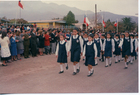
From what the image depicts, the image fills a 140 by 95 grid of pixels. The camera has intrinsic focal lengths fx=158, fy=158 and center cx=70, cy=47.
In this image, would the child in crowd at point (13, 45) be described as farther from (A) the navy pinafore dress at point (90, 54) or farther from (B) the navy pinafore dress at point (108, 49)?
(B) the navy pinafore dress at point (108, 49)

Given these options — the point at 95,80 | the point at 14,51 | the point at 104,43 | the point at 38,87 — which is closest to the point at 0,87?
the point at 38,87

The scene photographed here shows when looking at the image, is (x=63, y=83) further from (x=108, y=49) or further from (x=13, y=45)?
(x=13, y=45)

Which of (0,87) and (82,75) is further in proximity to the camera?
(82,75)

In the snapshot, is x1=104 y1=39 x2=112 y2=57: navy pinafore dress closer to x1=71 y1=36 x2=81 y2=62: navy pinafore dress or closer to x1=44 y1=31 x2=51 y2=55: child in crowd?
x1=71 y1=36 x2=81 y2=62: navy pinafore dress

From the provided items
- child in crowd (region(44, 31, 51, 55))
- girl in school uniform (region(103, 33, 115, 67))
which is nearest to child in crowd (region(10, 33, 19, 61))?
child in crowd (region(44, 31, 51, 55))

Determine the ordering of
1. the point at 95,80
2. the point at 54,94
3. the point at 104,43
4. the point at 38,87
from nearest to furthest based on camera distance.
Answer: the point at 54,94 < the point at 38,87 < the point at 95,80 < the point at 104,43

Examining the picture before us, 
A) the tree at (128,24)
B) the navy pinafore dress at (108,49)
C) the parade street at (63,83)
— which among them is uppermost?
the tree at (128,24)

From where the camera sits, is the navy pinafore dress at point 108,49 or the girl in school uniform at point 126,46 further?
the navy pinafore dress at point 108,49

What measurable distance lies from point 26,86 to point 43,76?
1296 mm

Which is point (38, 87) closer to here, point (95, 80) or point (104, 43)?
point (95, 80)

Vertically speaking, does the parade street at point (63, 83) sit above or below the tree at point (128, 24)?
below

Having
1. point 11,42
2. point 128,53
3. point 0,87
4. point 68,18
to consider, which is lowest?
point 0,87

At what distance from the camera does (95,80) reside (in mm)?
6469

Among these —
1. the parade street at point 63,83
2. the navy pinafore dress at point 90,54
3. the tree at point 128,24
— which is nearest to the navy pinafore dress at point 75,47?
the navy pinafore dress at point 90,54
